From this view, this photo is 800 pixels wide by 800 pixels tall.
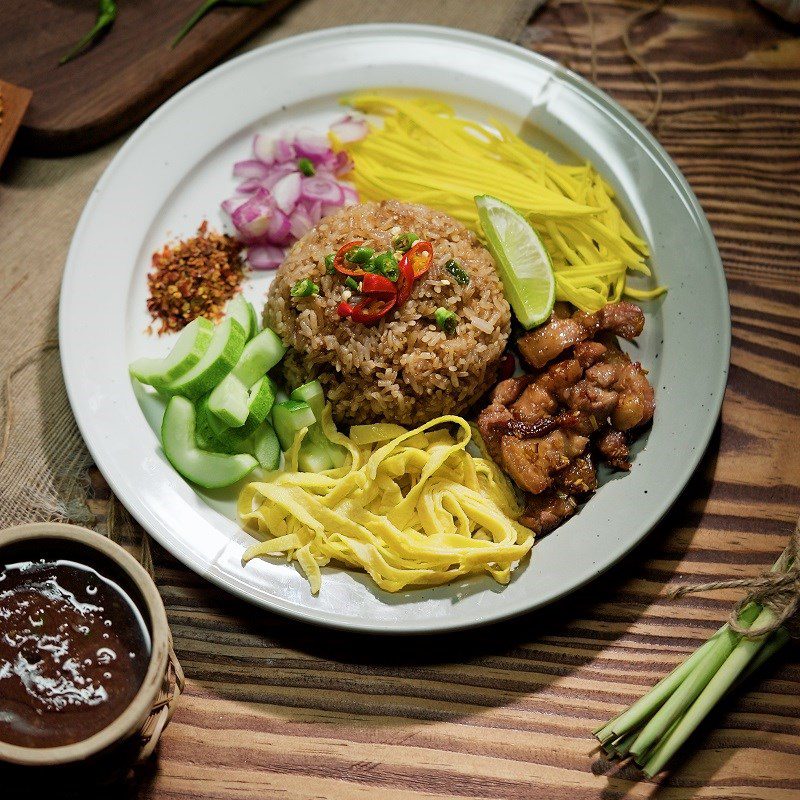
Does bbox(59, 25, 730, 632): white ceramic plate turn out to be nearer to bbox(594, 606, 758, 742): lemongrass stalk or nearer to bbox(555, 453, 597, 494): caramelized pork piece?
bbox(555, 453, 597, 494): caramelized pork piece

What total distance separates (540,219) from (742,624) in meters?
2.02

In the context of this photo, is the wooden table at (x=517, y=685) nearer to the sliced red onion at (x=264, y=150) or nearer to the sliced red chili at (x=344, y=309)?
the sliced red chili at (x=344, y=309)

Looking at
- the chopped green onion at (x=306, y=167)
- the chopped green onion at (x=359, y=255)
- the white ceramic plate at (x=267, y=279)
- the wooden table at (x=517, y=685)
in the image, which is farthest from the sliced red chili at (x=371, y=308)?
the wooden table at (x=517, y=685)

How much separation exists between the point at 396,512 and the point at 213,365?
3.26ft

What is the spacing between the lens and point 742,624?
3518 millimetres

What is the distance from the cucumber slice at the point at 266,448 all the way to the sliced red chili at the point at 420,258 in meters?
0.95

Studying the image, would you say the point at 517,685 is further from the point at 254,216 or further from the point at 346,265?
the point at 254,216

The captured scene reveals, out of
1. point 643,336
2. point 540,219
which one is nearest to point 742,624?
point 643,336

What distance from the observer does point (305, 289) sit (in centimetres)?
380

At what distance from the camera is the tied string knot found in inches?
134

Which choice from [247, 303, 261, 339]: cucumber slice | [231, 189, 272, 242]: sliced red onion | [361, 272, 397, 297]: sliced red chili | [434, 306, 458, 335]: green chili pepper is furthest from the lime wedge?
[247, 303, 261, 339]: cucumber slice

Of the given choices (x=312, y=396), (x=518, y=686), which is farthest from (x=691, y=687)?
(x=312, y=396)

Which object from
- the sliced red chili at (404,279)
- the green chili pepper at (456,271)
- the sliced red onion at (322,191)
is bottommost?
the sliced red onion at (322,191)

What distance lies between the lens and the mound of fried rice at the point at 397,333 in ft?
12.6
